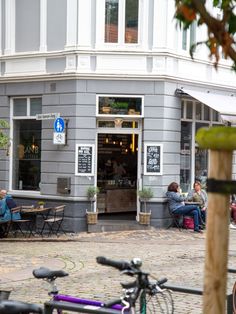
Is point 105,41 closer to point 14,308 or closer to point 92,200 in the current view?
point 92,200

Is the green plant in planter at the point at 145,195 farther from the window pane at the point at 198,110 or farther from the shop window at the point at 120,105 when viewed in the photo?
the window pane at the point at 198,110

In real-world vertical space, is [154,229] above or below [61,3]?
below

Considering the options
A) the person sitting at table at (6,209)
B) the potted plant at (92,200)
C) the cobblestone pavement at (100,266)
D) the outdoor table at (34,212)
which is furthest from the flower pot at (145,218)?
the person sitting at table at (6,209)

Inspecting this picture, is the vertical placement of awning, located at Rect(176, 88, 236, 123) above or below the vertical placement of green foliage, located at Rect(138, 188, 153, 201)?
above

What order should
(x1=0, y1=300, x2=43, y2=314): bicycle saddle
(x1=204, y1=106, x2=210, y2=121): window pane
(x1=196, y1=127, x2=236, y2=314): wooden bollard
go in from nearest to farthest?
1. (x1=196, y1=127, x2=236, y2=314): wooden bollard
2. (x1=0, y1=300, x2=43, y2=314): bicycle saddle
3. (x1=204, y1=106, x2=210, y2=121): window pane

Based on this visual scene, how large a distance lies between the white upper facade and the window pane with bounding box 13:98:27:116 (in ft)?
2.61

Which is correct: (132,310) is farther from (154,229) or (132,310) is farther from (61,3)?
(61,3)

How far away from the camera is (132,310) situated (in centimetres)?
399

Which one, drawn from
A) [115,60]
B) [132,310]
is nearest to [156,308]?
[132,310]

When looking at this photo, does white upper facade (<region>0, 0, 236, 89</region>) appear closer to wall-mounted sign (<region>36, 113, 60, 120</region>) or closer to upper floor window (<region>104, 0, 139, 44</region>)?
upper floor window (<region>104, 0, 139, 44</region>)

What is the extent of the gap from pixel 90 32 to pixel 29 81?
2353 millimetres

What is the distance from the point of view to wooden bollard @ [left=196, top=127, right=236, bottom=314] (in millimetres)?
2693

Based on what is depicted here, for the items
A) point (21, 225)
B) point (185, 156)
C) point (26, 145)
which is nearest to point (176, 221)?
point (185, 156)

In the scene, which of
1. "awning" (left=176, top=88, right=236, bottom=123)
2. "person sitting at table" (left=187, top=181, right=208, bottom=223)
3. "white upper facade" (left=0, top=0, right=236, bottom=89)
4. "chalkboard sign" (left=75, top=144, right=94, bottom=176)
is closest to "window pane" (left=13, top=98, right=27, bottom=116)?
"white upper facade" (left=0, top=0, right=236, bottom=89)
